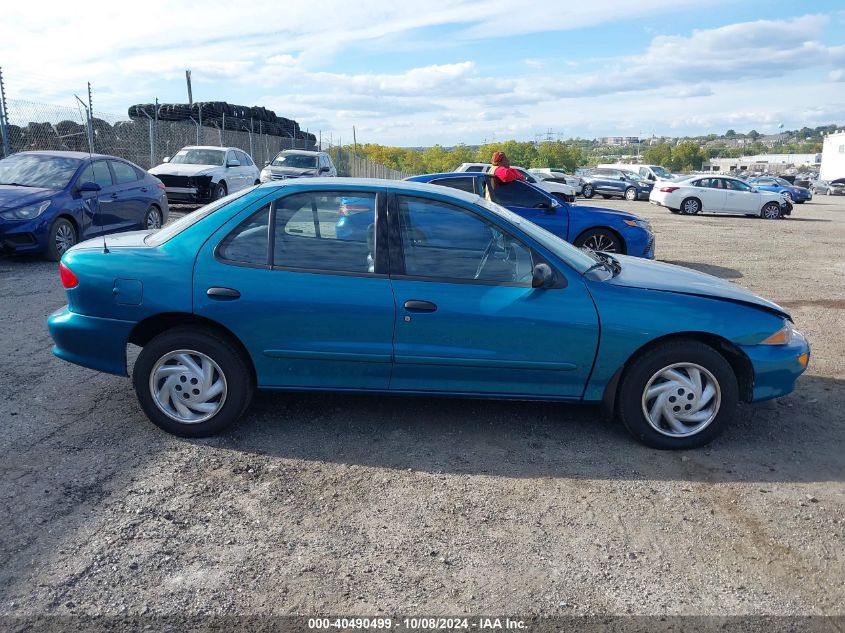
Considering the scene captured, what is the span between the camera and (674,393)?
4.42m

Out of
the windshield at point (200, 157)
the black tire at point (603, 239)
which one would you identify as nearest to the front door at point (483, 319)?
the black tire at point (603, 239)

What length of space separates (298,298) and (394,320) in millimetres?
579

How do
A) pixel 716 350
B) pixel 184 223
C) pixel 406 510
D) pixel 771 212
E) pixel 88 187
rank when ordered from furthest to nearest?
pixel 771 212 < pixel 88 187 < pixel 184 223 < pixel 716 350 < pixel 406 510

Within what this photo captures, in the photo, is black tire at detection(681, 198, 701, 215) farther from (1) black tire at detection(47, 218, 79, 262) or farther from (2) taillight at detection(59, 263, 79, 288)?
(2) taillight at detection(59, 263, 79, 288)

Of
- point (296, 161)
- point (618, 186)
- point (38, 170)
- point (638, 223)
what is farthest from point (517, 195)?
point (618, 186)

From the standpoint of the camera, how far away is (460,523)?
11.7 feet

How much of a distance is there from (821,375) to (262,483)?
471 cm

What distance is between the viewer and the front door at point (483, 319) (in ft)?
14.1

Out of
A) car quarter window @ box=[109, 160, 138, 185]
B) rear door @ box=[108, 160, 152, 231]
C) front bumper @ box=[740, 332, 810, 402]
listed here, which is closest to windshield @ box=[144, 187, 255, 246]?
front bumper @ box=[740, 332, 810, 402]

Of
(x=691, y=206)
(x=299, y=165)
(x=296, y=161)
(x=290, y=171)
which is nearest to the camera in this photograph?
(x=290, y=171)

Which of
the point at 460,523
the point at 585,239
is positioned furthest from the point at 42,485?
the point at 585,239

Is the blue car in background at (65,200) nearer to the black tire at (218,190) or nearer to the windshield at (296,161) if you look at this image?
the black tire at (218,190)

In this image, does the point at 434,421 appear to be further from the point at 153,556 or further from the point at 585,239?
the point at 585,239

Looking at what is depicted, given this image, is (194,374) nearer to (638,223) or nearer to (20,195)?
(20,195)
